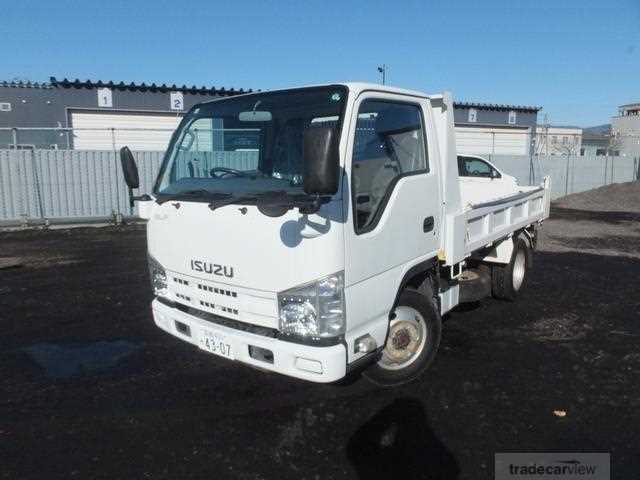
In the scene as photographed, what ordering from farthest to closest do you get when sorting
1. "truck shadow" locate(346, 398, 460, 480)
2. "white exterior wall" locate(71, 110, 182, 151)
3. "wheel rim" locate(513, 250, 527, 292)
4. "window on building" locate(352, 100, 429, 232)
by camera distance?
"white exterior wall" locate(71, 110, 182, 151) → "wheel rim" locate(513, 250, 527, 292) → "window on building" locate(352, 100, 429, 232) → "truck shadow" locate(346, 398, 460, 480)

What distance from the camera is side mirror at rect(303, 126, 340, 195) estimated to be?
9.27 feet

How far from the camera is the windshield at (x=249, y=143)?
3.67 m

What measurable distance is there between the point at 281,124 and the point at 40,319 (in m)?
4.27

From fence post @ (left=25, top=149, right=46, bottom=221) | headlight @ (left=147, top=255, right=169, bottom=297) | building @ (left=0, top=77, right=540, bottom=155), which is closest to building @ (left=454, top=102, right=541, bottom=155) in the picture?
building @ (left=0, top=77, right=540, bottom=155)

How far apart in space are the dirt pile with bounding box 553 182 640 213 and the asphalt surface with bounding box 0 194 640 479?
53.3 ft

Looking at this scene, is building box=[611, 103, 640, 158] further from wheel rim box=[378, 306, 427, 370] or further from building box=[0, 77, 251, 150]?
wheel rim box=[378, 306, 427, 370]

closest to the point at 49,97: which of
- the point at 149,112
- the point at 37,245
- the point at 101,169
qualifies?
the point at 149,112

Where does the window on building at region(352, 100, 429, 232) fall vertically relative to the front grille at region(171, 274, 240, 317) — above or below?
above

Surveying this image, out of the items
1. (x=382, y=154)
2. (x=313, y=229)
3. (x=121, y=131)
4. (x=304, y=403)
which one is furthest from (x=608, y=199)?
(x=313, y=229)

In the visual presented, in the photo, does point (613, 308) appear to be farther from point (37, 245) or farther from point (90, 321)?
point (37, 245)

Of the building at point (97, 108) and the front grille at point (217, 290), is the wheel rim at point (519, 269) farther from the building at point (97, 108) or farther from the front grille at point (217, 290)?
the building at point (97, 108)

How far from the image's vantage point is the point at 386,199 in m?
3.80

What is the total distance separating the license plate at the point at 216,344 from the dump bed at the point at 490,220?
6.66 ft

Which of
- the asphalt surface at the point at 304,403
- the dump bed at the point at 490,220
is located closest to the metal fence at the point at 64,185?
the asphalt surface at the point at 304,403
